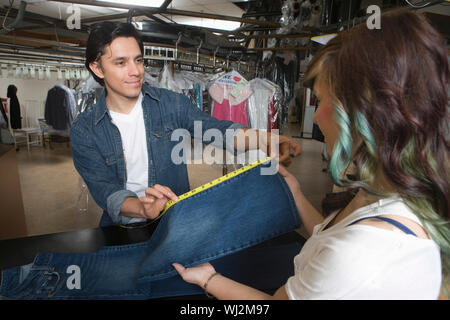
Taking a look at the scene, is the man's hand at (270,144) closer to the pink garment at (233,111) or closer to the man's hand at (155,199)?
the man's hand at (155,199)

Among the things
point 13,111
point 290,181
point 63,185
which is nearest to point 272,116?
point 290,181

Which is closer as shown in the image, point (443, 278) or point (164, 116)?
point (443, 278)

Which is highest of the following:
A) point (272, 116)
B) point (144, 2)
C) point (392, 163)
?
point (144, 2)

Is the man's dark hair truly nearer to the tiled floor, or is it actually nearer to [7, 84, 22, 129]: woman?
the tiled floor

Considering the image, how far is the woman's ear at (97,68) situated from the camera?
1421mm

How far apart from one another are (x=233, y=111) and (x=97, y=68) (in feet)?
6.93

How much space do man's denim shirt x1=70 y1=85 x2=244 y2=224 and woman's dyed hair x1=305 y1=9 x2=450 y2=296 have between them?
0.93 metres

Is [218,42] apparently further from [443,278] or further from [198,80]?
[443,278]

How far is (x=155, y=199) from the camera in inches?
41.2

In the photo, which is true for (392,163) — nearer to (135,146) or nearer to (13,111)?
(135,146)

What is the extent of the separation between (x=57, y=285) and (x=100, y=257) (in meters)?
0.16

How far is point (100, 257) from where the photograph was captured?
1.01 metres

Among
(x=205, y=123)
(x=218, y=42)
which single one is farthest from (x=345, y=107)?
(x=218, y=42)

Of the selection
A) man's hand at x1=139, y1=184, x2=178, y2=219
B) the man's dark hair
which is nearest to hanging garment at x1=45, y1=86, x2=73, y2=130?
the man's dark hair
